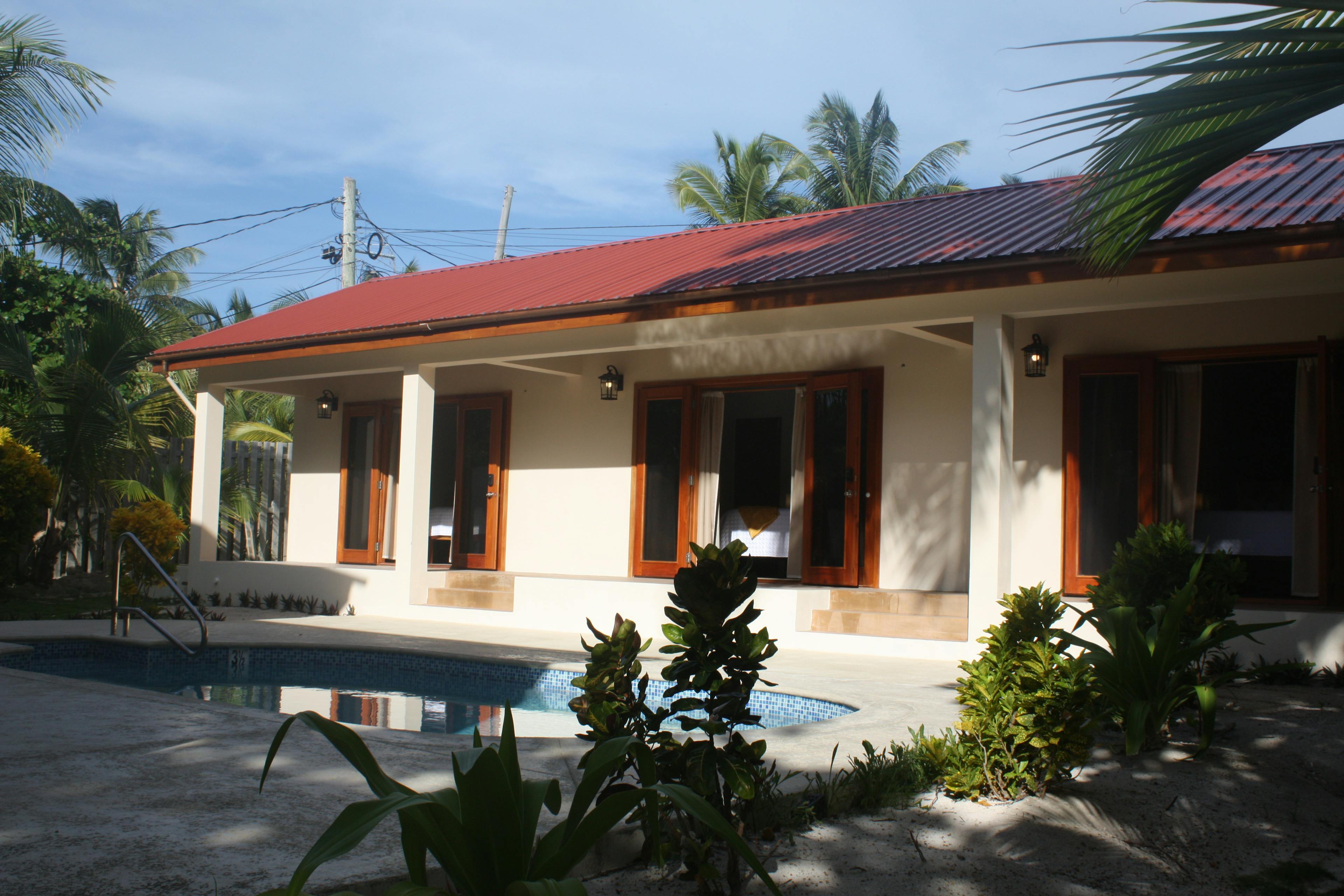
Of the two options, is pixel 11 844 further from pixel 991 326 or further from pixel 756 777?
pixel 991 326

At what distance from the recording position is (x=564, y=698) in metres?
6.95

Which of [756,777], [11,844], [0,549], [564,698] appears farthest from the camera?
[0,549]

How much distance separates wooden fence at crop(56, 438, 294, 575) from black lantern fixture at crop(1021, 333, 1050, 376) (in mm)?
9774

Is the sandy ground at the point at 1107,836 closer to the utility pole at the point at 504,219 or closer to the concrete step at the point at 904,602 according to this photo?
the concrete step at the point at 904,602

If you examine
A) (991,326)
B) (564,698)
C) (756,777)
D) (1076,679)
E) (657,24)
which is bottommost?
(564,698)

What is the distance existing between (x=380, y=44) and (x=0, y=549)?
12.3 metres

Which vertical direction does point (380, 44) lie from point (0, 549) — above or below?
above

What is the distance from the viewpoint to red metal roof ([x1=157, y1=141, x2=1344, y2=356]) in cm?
707

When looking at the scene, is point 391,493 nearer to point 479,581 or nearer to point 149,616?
point 479,581

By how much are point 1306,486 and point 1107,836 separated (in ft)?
17.2

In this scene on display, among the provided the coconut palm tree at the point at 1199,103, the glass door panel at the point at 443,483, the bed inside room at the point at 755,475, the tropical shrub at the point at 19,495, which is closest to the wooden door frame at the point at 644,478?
the bed inside room at the point at 755,475

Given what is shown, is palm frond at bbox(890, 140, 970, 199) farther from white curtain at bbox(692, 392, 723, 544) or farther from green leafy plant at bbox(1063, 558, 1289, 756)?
green leafy plant at bbox(1063, 558, 1289, 756)

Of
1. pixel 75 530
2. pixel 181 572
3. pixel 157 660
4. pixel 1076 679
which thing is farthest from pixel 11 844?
pixel 75 530

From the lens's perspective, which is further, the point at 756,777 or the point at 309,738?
the point at 309,738
